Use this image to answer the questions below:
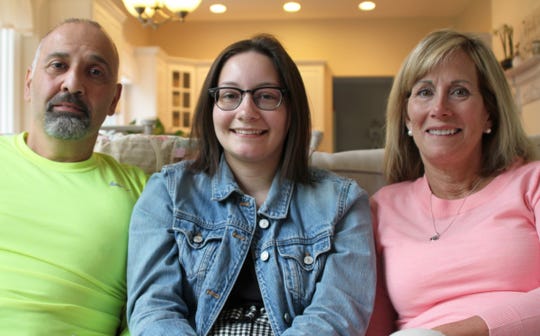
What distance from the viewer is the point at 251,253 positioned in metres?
1.37

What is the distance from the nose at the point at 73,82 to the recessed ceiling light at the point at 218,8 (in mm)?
5765

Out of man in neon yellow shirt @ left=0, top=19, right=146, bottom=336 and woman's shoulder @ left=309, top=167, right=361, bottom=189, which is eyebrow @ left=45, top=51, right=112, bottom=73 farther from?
woman's shoulder @ left=309, top=167, right=361, bottom=189

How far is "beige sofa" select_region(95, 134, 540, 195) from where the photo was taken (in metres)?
1.82

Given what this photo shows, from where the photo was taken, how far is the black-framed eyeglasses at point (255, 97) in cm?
141

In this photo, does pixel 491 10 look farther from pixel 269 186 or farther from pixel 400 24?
pixel 269 186

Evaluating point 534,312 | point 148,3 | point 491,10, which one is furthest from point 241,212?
point 491,10

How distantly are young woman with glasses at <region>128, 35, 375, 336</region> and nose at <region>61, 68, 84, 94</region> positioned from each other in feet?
1.10

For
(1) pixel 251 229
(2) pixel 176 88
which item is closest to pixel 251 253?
(1) pixel 251 229

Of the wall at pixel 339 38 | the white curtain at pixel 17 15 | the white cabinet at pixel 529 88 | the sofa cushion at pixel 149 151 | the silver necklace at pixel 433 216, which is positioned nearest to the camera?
the silver necklace at pixel 433 216

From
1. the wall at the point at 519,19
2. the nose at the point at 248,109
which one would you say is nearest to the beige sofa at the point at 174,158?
the nose at the point at 248,109

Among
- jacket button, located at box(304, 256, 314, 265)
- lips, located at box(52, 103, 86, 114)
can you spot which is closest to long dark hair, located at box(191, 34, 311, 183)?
jacket button, located at box(304, 256, 314, 265)

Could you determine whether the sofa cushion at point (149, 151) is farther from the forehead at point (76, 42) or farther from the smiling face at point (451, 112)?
the smiling face at point (451, 112)

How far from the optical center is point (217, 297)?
130 cm

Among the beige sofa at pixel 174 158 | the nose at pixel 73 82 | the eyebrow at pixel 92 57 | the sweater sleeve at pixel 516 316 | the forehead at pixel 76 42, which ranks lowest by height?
the sweater sleeve at pixel 516 316
